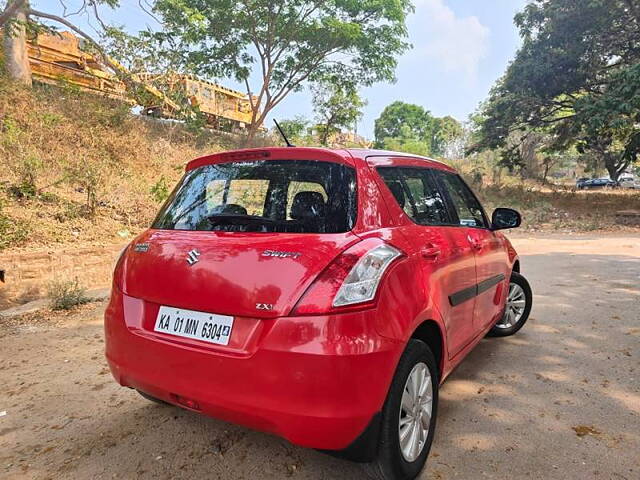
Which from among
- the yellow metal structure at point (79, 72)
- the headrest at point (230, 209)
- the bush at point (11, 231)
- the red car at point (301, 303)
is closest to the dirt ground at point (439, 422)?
the red car at point (301, 303)

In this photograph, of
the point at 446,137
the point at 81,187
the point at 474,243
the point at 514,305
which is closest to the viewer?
the point at 474,243

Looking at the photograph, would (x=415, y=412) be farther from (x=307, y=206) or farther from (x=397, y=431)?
(x=307, y=206)

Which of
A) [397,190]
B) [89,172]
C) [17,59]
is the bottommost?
[397,190]

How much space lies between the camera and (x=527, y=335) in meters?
4.12

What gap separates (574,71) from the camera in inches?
671

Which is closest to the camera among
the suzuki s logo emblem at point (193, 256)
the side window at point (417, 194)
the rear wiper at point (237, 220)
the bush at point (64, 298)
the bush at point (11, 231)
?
the suzuki s logo emblem at point (193, 256)

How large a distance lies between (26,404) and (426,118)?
70.2m

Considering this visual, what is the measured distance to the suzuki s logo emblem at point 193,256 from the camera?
1984 millimetres

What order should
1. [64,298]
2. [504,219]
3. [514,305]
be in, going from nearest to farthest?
[504,219] < [514,305] < [64,298]

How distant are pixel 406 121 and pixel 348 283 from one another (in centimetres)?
6936

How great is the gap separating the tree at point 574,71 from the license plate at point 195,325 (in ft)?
51.7

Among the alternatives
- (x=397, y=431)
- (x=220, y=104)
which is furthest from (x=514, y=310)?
(x=220, y=104)

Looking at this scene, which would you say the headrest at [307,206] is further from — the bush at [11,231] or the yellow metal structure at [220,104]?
the yellow metal structure at [220,104]

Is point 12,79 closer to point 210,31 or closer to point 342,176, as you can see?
point 210,31
